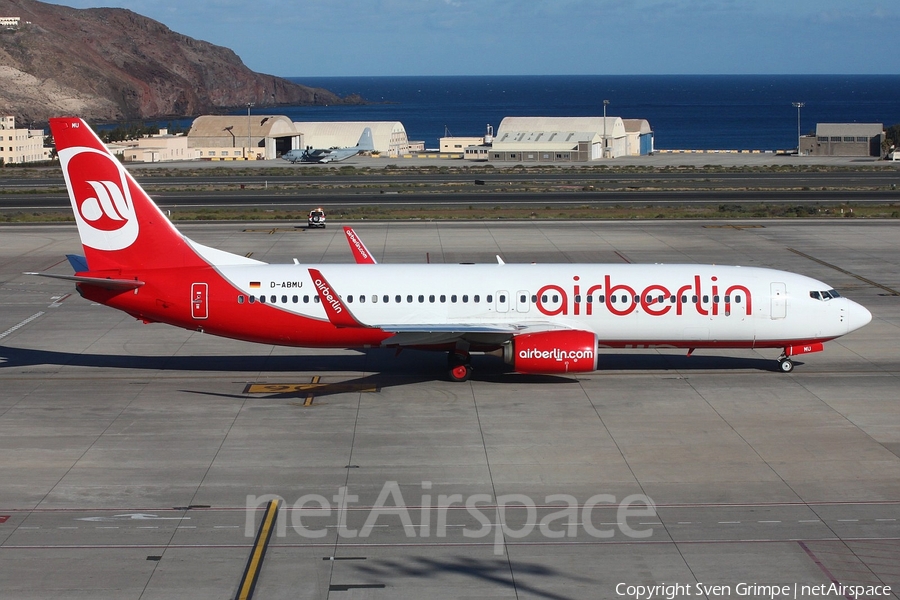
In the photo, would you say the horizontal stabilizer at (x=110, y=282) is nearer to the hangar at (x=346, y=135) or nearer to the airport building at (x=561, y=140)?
the airport building at (x=561, y=140)

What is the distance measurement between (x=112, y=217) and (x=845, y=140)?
143 meters

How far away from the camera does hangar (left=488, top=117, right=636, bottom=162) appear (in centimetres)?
14750

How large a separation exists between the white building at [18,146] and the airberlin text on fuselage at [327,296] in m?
139

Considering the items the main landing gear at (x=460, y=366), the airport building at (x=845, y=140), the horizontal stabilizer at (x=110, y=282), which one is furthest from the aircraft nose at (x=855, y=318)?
the airport building at (x=845, y=140)

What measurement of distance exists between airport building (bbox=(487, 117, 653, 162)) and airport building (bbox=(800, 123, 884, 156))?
29451 mm

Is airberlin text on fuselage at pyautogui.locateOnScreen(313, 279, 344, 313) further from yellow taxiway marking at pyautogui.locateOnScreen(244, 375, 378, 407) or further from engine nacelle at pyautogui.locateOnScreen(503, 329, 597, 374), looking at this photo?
engine nacelle at pyautogui.locateOnScreen(503, 329, 597, 374)

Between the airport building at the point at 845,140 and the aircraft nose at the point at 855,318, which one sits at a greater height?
the airport building at the point at 845,140

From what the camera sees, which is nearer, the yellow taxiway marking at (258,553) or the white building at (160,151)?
the yellow taxiway marking at (258,553)

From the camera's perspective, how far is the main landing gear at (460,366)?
111ft

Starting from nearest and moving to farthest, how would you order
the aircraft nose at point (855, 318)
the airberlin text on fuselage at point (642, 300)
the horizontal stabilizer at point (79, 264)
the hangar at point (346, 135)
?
the airberlin text on fuselage at point (642, 300) < the aircraft nose at point (855, 318) < the horizontal stabilizer at point (79, 264) < the hangar at point (346, 135)

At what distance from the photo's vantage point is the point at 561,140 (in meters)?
151

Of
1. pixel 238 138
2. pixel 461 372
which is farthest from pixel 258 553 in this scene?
pixel 238 138

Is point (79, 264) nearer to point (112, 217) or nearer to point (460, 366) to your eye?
point (112, 217)

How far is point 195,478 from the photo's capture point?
24.9 metres
